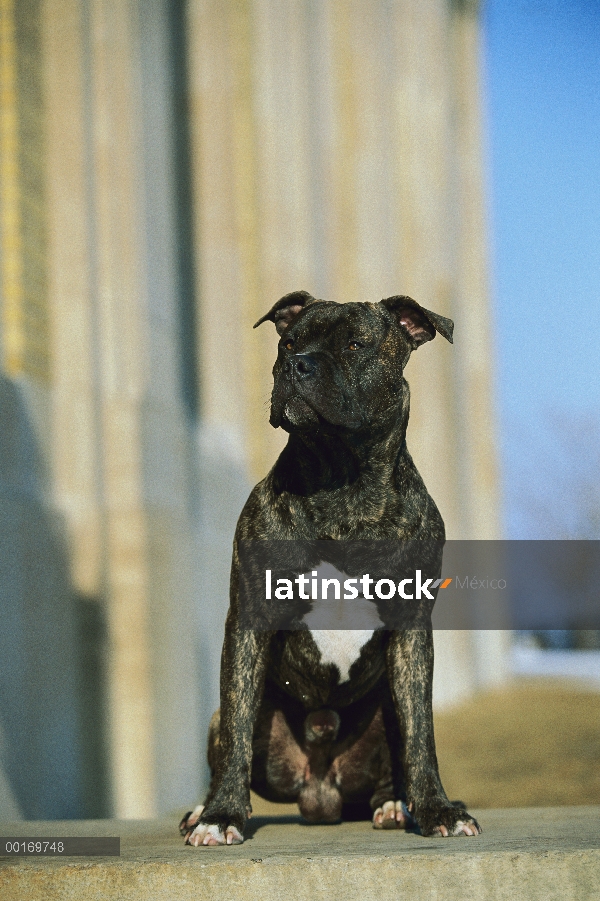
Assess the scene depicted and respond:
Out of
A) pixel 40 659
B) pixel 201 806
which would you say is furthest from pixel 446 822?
pixel 40 659

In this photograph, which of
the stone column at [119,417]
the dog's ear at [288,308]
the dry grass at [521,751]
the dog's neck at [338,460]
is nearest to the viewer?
the dog's neck at [338,460]

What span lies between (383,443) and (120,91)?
12.8 ft

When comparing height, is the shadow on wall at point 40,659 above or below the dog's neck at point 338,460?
below

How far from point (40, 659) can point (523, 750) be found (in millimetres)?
5649

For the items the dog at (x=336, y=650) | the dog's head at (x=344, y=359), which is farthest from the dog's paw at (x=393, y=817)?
the dog's head at (x=344, y=359)

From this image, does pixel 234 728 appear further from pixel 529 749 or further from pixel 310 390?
pixel 529 749

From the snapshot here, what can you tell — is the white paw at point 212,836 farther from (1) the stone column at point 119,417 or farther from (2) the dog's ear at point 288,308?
(1) the stone column at point 119,417

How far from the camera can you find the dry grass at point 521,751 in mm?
7312

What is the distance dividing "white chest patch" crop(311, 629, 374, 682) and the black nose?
779 mm

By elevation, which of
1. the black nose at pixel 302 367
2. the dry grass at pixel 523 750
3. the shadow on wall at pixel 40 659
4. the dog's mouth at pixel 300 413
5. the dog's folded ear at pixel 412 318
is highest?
the dog's folded ear at pixel 412 318

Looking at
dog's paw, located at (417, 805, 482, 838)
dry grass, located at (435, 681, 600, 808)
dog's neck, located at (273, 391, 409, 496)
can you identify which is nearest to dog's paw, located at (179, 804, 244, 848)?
dog's paw, located at (417, 805, 482, 838)

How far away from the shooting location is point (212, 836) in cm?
283

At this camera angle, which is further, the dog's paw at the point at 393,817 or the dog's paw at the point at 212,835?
the dog's paw at the point at 393,817

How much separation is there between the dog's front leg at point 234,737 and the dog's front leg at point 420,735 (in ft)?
1.37
